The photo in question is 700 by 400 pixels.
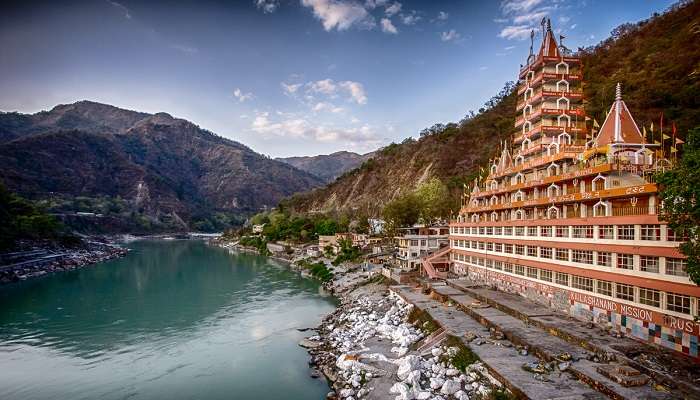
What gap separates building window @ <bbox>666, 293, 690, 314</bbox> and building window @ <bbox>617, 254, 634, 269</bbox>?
201cm

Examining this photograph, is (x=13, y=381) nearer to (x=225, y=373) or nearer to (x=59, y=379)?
(x=59, y=379)

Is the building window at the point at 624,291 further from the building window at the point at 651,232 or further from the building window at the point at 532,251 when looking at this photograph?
the building window at the point at 532,251

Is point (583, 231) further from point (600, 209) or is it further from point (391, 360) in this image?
point (391, 360)

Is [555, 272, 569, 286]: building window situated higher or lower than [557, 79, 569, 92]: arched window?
lower

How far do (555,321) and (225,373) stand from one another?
17.0 m

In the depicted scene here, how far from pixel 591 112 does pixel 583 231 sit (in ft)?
145

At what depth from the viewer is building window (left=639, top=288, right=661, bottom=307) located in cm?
1602

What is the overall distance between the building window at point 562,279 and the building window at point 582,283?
54cm

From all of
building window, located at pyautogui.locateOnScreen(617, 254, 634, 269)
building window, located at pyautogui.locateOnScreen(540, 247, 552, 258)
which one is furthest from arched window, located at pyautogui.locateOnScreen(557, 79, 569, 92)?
building window, located at pyautogui.locateOnScreen(617, 254, 634, 269)

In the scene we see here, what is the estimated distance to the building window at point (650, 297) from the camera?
16016 mm

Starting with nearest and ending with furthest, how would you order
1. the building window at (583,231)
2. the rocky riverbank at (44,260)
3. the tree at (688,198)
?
the tree at (688,198), the building window at (583,231), the rocky riverbank at (44,260)

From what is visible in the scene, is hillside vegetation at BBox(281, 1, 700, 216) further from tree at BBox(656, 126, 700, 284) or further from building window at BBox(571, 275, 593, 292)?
tree at BBox(656, 126, 700, 284)

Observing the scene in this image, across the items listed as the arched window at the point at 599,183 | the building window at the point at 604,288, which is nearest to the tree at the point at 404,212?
the arched window at the point at 599,183

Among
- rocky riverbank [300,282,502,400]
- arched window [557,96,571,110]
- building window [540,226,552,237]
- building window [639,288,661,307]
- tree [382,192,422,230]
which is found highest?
arched window [557,96,571,110]
